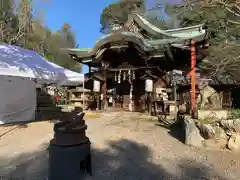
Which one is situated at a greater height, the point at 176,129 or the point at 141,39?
the point at 141,39

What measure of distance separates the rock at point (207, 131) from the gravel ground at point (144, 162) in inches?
15.5

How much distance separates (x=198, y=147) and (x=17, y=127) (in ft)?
19.3

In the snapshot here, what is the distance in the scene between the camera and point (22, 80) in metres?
9.34

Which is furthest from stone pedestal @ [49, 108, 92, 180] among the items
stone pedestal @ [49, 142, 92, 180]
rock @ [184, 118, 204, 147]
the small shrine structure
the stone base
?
the small shrine structure

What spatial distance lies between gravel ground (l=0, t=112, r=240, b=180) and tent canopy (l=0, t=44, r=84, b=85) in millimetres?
2450

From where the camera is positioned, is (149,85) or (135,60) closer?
(149,85)

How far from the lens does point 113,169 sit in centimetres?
423

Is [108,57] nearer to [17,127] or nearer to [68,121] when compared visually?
[17,127]

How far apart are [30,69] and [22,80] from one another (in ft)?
6.11

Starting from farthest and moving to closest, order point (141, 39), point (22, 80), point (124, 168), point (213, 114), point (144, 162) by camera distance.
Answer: point (141, 39), point (22, 80), point (213, 114), point (144, 162), point (124, 168)

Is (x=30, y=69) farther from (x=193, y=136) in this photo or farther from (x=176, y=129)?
(x=193, y=136)

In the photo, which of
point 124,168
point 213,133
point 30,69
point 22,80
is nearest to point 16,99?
point 22,80

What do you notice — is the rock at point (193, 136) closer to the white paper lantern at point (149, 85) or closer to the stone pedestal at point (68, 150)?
the stone pedestal at point (68, 150)

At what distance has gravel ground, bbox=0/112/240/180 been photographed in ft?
13.1
